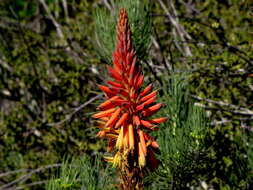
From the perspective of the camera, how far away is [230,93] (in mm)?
3701

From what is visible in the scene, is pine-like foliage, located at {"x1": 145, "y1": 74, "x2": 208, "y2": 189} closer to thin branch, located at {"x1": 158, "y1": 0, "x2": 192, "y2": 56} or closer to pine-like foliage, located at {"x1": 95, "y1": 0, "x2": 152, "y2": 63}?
pine-like foliage, located at {"x1": 95, "y1": 0, "x2": 152, "y2": 63}

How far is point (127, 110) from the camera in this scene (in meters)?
1.80

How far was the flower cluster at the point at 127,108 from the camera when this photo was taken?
5.68 ft

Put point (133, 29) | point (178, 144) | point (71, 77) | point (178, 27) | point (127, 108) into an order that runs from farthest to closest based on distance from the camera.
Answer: point (71, 77), point (178, 27), point (133, 29), point (178, 144), point (127, 108)

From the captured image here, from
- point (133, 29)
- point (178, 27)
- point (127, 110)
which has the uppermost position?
point (178, 27)

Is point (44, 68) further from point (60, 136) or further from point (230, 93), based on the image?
point (230, 93)

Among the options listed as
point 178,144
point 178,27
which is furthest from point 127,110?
point 178,27

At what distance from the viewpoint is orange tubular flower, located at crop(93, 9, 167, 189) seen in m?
1.73

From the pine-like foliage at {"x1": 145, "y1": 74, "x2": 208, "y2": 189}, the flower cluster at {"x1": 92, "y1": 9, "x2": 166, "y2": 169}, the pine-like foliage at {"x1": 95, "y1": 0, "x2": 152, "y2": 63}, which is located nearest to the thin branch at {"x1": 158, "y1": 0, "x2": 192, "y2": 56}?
the pine-like foliage at {"x1": 95, "y1": 0, "x2": 152, "y2": 63}

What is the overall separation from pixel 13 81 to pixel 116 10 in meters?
2.66

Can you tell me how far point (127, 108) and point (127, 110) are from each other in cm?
1

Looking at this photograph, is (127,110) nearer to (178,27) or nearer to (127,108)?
(127,108)

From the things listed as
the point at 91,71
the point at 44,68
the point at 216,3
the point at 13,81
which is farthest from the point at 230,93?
the point at 13,81

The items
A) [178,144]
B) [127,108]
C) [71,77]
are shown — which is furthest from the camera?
[71,77]
